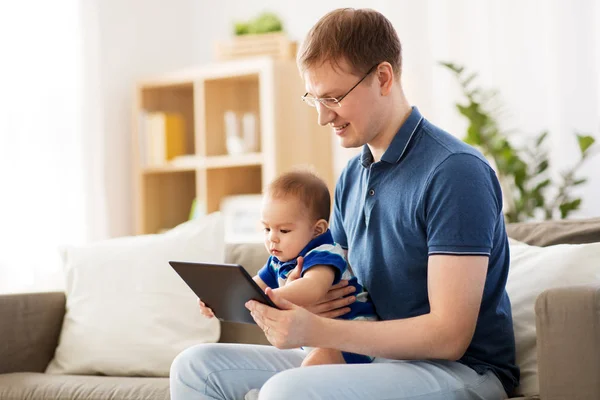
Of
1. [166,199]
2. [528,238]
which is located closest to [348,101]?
[528,238]

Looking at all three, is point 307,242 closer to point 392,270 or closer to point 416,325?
point 392,270

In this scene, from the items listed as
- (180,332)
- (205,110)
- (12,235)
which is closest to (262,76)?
(205,110)

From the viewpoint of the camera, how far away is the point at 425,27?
3971 mm

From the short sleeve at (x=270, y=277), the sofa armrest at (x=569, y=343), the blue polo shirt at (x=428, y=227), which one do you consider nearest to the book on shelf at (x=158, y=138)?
the short sleeve at (x=270, y=277)

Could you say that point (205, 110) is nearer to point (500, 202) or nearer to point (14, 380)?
point (14, 380)

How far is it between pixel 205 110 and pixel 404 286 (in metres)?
2.67

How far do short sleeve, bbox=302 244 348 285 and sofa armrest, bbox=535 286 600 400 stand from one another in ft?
1.29

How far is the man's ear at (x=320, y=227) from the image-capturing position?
170 cm

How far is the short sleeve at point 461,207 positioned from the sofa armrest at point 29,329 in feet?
4.33

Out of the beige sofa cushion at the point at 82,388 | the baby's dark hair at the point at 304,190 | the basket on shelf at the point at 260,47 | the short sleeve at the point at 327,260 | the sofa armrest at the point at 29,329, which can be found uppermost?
the basket on shelf at the point at 260,47

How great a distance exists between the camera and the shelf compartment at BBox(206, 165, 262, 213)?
163 inches

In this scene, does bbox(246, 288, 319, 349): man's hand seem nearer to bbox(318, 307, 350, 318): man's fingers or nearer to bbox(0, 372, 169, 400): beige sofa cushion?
bbox(318, 307, 350, 318): man's fingers

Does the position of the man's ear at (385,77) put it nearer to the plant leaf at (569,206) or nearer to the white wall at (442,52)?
the plant leaf at (569,206)

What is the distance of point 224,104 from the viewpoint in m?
4.22
